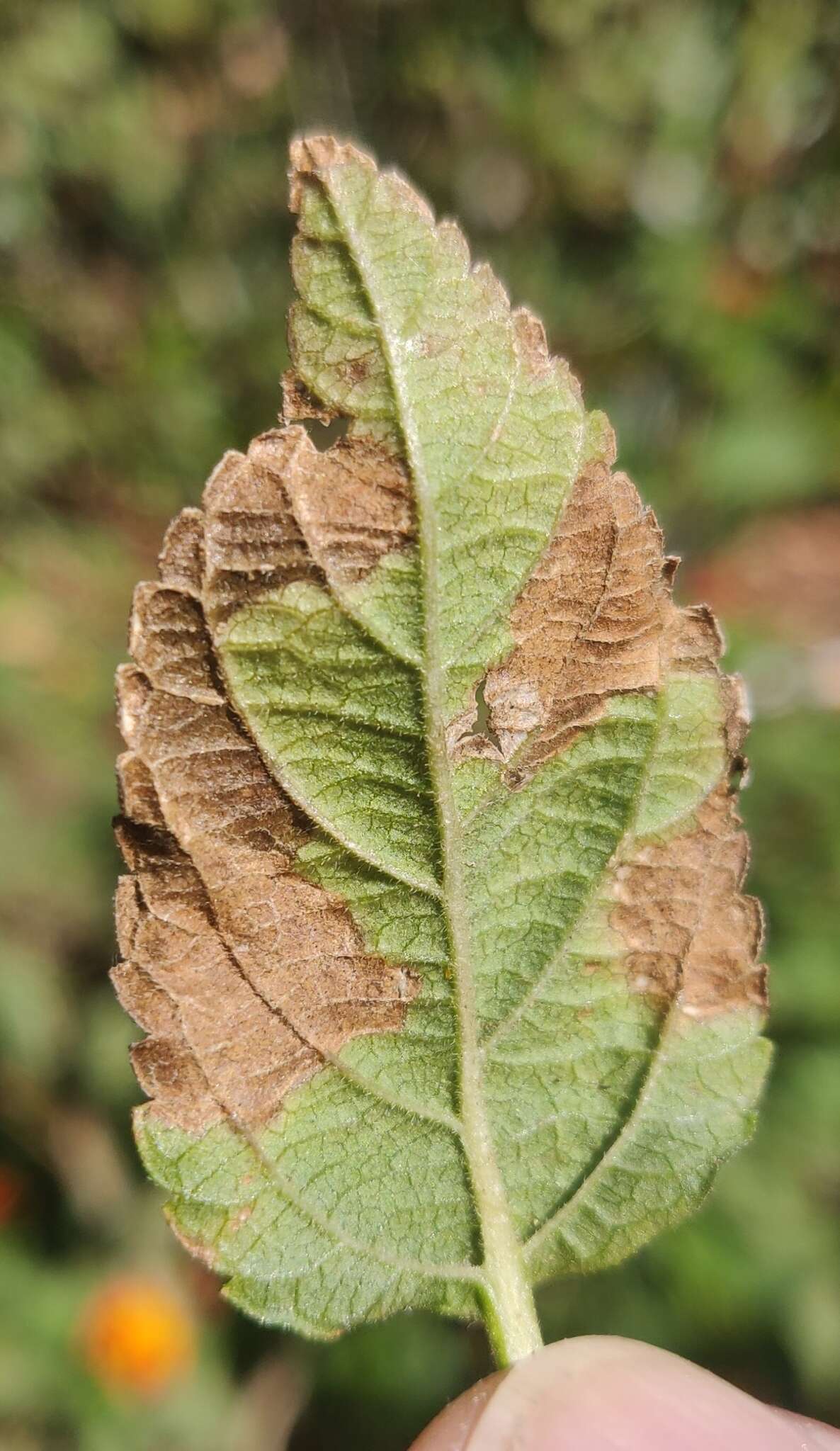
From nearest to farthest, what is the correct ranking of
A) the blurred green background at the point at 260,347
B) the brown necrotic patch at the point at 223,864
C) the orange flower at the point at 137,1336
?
the brown necrotic patch at the point at 223,864 → the orange flower at the point at 137,1336 → the blurred green background at the point at 260,347

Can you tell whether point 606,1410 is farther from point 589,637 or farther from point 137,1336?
point 137,1336

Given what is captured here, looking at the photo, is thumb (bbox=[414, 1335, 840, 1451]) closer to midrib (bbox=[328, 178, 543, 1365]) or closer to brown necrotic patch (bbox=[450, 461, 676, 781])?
midrib (bbox=[328, 178, 543, 1365])

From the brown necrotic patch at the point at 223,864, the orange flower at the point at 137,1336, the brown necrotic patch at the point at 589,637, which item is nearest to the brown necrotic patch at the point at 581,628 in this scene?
the brown necrotic patch at the point at 589,637

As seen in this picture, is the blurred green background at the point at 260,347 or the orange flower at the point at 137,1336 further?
the blurred green background at the point at 260,347

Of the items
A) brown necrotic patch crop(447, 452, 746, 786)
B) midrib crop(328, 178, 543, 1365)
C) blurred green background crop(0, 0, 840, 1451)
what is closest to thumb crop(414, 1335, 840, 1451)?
midrib crop(328, 178, 543, 1365)

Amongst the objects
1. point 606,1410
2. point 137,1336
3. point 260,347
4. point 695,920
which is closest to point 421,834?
point 695,920

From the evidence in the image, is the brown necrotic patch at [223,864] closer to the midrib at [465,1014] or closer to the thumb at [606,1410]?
the midrib at [465,1014]
